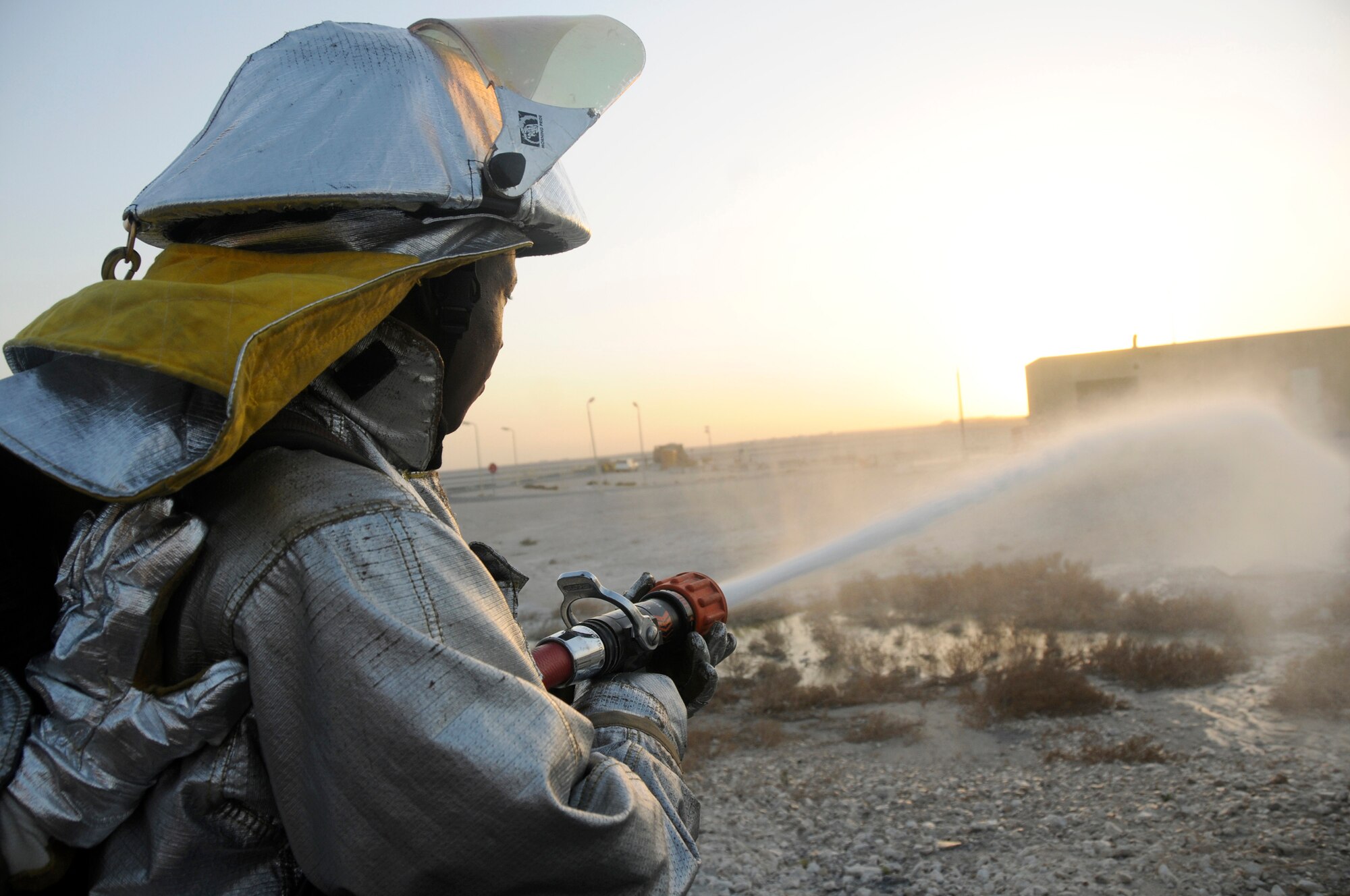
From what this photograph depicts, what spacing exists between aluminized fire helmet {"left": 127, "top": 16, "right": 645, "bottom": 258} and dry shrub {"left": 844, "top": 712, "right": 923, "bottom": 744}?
5159 millimetres

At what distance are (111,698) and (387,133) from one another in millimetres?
1073

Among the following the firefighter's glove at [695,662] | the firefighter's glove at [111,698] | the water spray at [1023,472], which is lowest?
the water spray at [1023,472]

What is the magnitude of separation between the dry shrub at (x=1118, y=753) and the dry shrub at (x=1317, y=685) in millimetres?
1143

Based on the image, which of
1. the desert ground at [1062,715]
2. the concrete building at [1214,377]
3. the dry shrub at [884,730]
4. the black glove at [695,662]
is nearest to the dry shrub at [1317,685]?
the desert ground at [1062,715]

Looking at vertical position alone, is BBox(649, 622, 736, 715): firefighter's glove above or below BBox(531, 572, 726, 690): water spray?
below

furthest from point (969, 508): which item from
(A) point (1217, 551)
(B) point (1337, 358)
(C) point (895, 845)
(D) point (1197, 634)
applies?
(C) point (895, 845)

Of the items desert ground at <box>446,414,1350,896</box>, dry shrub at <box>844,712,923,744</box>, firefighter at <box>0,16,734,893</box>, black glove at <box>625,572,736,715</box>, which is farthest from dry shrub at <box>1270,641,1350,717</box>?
firefighter at <box>0,16,734,893</box>

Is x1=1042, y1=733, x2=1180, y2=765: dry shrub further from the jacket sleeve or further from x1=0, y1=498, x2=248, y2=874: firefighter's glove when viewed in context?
x1=0, y1=498, x2=248, y2=874: firefighter's glove

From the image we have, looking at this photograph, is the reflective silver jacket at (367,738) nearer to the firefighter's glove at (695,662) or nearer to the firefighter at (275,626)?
the firefighter at (275,626)

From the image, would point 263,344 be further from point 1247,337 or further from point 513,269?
point 1247,337

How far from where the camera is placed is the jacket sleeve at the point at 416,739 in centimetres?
105

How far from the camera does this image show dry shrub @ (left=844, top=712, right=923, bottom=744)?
5.91 metres

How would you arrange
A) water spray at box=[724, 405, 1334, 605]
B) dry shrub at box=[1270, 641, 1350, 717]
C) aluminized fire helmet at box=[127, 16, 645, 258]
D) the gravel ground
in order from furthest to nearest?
water spray at box=[724, 405, 1334, 605]
dry shrub at box=[1270, 641, 1350, 717]
the gravel ground
aluminized fire helmet at box=[127, 16, 645, 258]

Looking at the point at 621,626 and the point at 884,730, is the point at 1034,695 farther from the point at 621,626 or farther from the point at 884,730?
the point at 621,626
